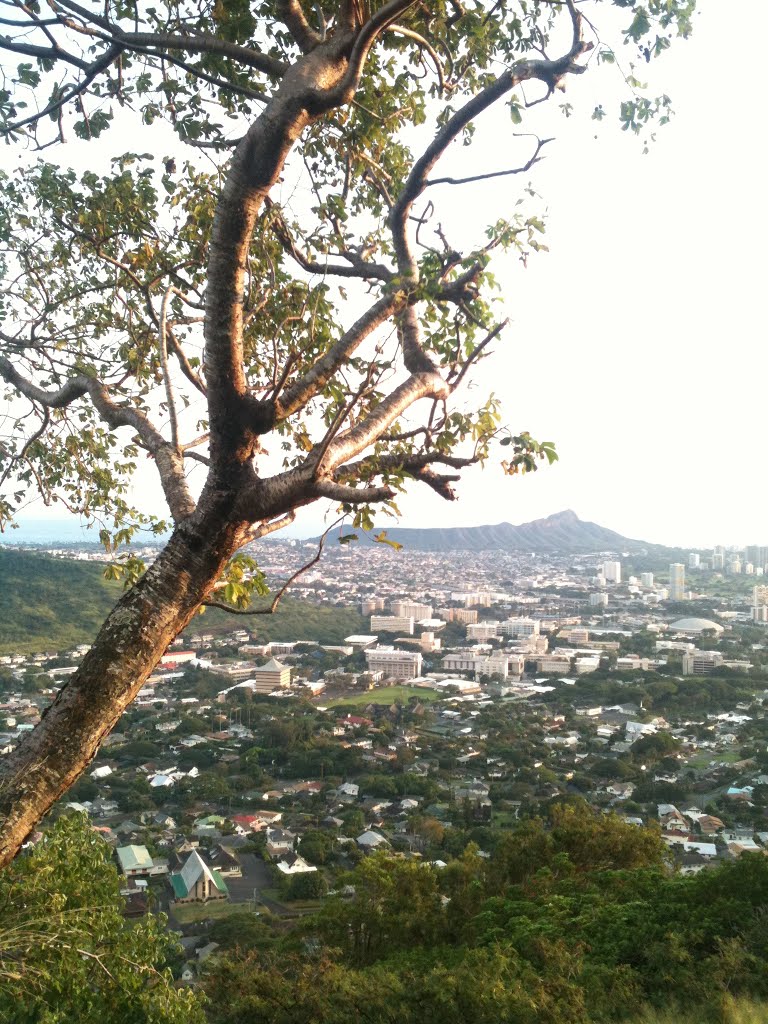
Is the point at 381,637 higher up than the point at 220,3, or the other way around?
the point at 220,3

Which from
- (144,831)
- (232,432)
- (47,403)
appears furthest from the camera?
(144,831)

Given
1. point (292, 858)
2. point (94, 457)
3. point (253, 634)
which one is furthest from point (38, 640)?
point (94, 457)

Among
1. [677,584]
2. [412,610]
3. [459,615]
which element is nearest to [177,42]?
[412,610]

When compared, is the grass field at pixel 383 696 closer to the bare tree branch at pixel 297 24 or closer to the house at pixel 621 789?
the house at pixel 621 789

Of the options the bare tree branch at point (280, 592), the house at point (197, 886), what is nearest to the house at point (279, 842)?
the house at point (197, 886)

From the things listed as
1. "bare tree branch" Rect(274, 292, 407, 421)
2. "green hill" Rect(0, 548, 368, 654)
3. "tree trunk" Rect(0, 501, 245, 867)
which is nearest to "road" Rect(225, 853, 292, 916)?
"tree trunk" Rect(0, 501, 245, 867)

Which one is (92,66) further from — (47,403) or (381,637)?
(381,637)

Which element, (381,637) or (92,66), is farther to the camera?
(381,637)
